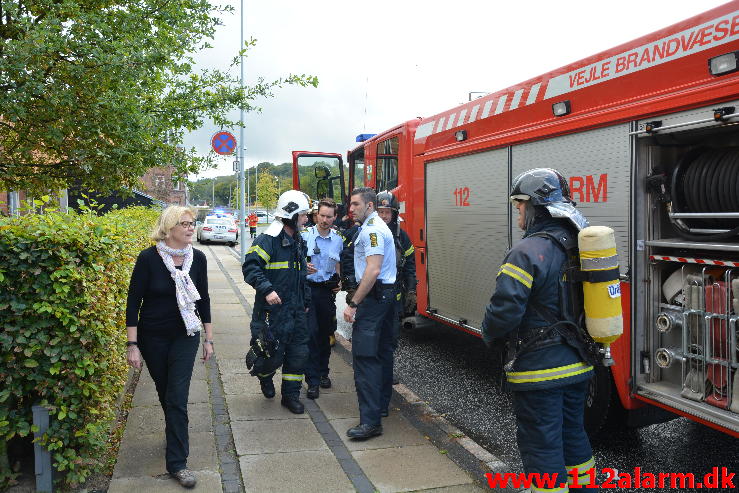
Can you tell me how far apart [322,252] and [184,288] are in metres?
2.23

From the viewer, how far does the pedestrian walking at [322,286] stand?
5.61 metres

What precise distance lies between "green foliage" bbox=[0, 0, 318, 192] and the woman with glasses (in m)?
2.53

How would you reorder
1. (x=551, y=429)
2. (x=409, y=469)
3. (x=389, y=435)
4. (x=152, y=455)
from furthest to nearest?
(x=389, y=435) → (x=152, y=455) → (x=409, y=469) → (x=551, y=429)

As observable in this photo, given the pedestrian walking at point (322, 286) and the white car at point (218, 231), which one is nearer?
the pedestrian walking at point (322, 286)

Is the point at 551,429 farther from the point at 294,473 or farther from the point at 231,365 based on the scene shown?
the point at 231,365

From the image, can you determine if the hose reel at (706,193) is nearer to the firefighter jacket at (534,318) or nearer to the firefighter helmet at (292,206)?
the firefighter jacket at (534,318)

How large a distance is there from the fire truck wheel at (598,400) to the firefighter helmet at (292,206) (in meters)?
2.57

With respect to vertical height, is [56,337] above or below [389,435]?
above

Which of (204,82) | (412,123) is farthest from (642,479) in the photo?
(204,82)

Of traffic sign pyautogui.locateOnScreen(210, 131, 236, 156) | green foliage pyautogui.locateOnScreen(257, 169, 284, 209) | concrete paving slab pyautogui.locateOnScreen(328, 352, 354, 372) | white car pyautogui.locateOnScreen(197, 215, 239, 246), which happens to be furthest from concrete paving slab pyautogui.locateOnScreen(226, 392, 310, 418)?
green foliage pyautogui.locateOnScreen(257, 169, 284, 209)

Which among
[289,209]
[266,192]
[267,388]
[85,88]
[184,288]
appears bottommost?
[267,388]

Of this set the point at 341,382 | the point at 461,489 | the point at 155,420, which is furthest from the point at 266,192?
the point at 461,489

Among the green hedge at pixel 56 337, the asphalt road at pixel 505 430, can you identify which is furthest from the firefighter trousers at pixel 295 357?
the green hedge at pixel 56 337

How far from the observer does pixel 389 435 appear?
180 inches
